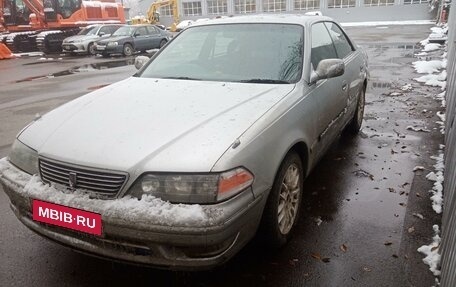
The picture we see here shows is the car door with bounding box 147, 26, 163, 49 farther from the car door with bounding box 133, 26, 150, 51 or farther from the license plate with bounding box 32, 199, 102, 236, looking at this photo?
the license plate with bounding box 32, 199, 102, 236

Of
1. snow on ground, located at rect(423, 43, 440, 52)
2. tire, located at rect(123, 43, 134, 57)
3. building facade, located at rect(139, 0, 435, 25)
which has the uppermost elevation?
building facade, located at rect(139, 0, 435, 25)

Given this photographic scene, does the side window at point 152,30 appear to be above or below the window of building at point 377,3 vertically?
below

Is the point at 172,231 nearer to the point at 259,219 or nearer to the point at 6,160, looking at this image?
the point at 259,219

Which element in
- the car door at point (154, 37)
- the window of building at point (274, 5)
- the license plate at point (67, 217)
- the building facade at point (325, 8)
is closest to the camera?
the license plate at point (67, 217)

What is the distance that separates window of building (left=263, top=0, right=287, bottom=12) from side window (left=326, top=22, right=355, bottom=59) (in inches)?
1591

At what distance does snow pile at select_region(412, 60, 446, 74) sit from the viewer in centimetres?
1046

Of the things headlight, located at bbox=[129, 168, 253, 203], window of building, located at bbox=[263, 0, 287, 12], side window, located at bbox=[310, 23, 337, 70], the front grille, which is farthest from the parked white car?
window of building, located at bbox=[263, 0, 287, 12]

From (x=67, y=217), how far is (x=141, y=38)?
18.2 meters

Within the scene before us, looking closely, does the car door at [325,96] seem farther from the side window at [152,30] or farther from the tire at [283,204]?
the side window at [152,30]

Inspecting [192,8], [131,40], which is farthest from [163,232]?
[192,8]

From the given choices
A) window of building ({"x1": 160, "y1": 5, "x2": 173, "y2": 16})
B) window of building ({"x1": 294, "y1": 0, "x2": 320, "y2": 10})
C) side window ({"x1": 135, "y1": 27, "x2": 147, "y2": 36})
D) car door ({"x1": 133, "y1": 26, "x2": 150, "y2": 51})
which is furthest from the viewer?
window of building ({"x1": 160, "y1": 5, "x2": 173, "y2": 16})

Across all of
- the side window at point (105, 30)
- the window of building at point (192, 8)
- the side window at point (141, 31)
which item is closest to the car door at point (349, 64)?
the side window at point (141, 31)

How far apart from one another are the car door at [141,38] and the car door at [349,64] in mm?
15550

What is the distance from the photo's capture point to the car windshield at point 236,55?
334 centimetres
